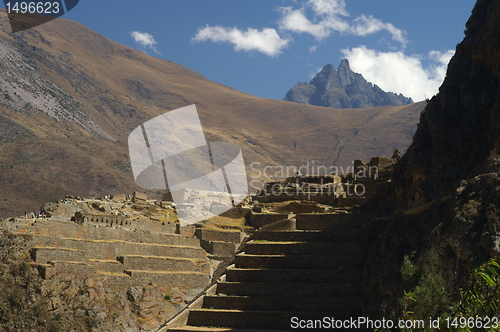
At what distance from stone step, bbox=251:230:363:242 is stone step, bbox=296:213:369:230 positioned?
3.43 ft

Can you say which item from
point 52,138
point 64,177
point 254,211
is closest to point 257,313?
point 254,211

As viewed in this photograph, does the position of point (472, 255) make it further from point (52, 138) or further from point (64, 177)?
point (52, 138)

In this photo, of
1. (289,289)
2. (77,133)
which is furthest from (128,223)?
(77,133)

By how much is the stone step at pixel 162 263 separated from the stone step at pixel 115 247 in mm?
517

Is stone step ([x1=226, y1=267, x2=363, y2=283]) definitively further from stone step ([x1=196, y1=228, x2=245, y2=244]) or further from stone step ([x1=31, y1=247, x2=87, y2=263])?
stone step ([x1=196, y1=228, x2=245, y2=244])

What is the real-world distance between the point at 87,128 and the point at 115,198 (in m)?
92.3

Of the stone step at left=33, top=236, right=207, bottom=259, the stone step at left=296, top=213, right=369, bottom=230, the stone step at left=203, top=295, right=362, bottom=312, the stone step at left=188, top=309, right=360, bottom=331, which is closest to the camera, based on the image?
the stone step at left=188, top=309, right=360, bottom=331

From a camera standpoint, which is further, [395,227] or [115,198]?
[115,198]

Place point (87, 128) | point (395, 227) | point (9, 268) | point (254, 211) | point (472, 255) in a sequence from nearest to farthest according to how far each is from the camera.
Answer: point (472, 255) → point (395, 227) → point (9, 268) → point (254, 211) → point (87, 128)

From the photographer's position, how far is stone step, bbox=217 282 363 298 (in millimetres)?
32469

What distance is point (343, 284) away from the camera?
3253cm

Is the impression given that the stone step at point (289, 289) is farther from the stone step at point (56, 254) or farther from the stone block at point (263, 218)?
the stone block at point (263, 218)

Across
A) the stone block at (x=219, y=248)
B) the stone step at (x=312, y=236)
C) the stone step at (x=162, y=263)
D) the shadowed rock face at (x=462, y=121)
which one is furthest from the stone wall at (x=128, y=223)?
the shadowed rock face at (x=462, y=121)

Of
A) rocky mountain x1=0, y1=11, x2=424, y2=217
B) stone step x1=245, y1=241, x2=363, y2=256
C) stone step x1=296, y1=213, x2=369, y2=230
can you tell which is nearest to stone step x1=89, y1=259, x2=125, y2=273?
stone step x1=245, y1=241, x2=363, y2=256
